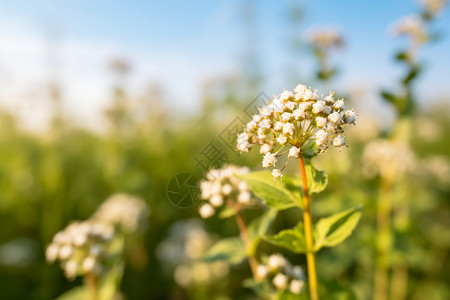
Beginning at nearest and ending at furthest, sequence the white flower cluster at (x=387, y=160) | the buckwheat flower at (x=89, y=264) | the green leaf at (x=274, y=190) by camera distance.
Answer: the green leaf at (x=274, y=190), the buckwheat flower at (x=89, y=264), the white flower cluster at (x=387, y=160)

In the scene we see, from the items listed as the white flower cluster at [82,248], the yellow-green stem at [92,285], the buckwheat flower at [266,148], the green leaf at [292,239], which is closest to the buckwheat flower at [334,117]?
the buckwheat flower at [266,148]

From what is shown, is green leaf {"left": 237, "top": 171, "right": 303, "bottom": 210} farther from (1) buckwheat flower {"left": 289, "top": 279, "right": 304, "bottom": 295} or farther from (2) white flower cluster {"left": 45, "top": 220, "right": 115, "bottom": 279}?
(2) white flower cluster {"left": 45, "top": 220, "right": 115, "bottom": 279}

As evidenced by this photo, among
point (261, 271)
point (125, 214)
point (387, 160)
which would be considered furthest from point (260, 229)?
point (125, 214)

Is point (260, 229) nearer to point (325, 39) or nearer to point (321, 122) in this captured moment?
point (321, 122)

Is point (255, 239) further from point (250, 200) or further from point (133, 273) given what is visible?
point (133, 273)

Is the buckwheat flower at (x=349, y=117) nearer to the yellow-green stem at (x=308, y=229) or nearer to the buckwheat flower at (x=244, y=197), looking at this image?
the yellow-green stem at (x=308, y=229)

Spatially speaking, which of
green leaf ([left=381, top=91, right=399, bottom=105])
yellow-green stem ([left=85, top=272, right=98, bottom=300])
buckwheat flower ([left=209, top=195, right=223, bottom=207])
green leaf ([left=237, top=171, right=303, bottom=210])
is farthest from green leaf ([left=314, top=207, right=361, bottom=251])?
green leaf ([left=381, top=91, right=399, bottom=105])

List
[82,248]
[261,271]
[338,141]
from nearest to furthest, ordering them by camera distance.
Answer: [338,141] < [261,271] < [82,248]

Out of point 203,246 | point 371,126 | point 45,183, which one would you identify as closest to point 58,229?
point 45,183
